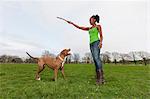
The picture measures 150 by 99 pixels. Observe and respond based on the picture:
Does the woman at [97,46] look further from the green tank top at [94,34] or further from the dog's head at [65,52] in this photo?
the dog's head at [65,52]

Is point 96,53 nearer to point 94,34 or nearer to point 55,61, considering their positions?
point 94,34

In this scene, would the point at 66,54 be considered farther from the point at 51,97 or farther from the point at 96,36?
the point at 51,97

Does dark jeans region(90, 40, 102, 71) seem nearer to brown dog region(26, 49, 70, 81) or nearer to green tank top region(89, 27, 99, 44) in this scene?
green tank top region(89, 27, 99, 44)

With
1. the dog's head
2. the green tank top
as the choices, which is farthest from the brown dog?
the green tank top

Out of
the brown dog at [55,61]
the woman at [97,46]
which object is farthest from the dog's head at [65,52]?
the woman at [97,46]

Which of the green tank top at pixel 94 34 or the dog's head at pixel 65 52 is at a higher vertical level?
the green tank top at pixel 94 34

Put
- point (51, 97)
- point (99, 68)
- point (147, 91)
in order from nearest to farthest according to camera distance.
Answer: point (51, 97) → point (147, 91) → point (99, 68)

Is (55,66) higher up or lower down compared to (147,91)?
higher up

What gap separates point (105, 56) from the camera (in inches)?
3022

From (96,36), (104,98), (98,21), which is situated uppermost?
(98,21)

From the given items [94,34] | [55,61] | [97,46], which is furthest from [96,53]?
[55,61]

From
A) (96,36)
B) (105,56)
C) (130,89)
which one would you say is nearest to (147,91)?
(130,89)

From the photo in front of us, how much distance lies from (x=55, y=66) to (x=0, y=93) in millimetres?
2761

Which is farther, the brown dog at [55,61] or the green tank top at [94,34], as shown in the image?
the brown dog at [55,61]
